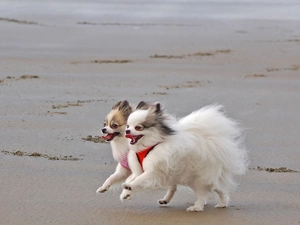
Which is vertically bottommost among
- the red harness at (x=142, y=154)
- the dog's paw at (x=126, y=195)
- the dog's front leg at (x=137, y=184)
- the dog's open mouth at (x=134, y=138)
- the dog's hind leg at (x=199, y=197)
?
the dog's hind leg at (x=199, y=197)

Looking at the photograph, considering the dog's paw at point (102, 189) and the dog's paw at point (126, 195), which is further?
the dog's paw at point (102, 189)

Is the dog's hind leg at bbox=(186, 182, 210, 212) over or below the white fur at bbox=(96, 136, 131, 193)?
below

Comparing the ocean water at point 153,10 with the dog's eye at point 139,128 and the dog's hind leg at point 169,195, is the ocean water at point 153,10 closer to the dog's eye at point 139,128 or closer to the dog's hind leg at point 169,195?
the dog's hind leg at point 169,195

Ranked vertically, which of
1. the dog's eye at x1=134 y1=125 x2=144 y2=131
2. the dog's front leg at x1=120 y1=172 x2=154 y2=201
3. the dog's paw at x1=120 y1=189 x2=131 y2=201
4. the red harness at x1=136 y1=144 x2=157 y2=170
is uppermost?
the dog's eye at x1=134 y1=125 x2=144 y2=131

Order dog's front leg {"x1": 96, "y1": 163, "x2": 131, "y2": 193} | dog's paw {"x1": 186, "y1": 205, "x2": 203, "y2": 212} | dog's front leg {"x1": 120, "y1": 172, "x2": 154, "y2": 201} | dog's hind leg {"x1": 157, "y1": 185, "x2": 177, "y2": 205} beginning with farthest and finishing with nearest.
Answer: dog's hind leg {"x1": 157, "y1": 185, "x2": 177, "y2": 205}
dog's front leg {"x1": 96, "y1": 163, "x2": 131, "y2": 193}
dog's paw {"x1": 186, "y1": 205, "x2": 203, "y2": 212}
dog's front leg {"x1": 120, "y1": 172, "x2": 154, "y2": 201}

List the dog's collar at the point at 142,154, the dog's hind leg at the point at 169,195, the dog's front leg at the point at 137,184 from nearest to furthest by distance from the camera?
the dog's front leg at the point at 137,184 → the dog's collar at the point at 142,154 → the dog's hind leg at the point at 169,195

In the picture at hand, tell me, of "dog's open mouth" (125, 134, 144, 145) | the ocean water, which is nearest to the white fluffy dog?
"dog's open mouth" (125, 134, 144, 145)

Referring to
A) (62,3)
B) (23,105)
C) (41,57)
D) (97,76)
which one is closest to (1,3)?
(62,3)

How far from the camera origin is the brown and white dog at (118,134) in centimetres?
621

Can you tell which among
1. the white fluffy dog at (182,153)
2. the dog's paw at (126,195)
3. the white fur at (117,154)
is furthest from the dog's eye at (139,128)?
the dog's paw at (126,195)

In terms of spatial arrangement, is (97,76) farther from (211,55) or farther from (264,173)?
(264,173)

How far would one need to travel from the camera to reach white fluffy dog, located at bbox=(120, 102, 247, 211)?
19.7ft

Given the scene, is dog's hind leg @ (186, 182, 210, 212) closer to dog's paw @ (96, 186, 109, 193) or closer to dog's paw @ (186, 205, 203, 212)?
dog's paw @ (186, 205, 203, 212)

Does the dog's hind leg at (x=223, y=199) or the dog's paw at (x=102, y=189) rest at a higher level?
the dog's paw at (x=102, y=189)
